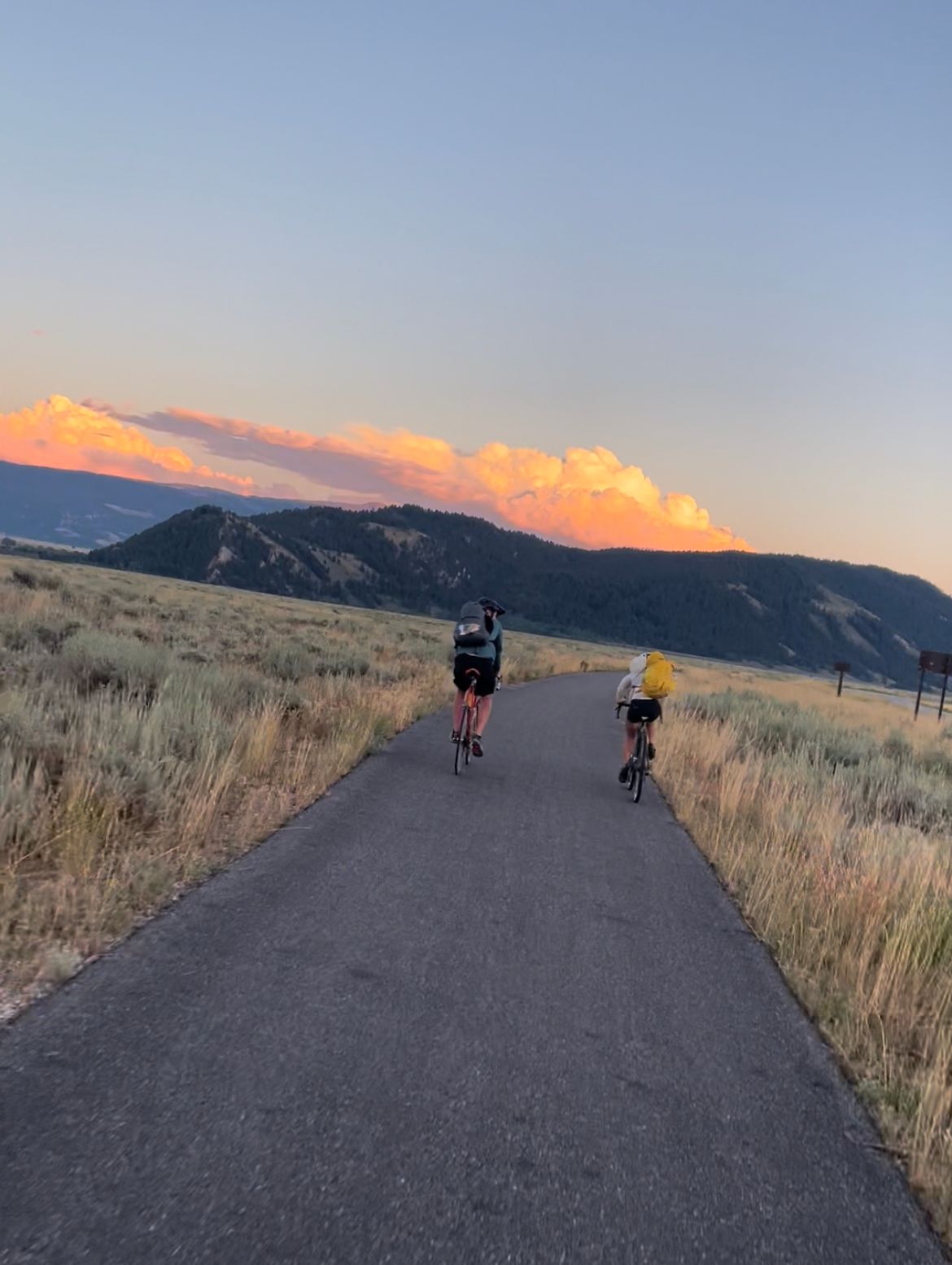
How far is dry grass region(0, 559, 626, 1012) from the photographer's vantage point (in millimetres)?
5012

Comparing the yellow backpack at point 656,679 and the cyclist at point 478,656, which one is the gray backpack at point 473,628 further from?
the yellow backpack at point 656,679

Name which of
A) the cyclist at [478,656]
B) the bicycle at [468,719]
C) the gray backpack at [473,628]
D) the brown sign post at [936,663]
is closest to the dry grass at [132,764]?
the bicycle at [468,719]

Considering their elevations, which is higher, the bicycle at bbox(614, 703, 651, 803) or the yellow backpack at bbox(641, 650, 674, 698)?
the yellow backpack at bbox(641, 650, 674, 698)

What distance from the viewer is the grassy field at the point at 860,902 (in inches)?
166

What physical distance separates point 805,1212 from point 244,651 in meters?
17.2

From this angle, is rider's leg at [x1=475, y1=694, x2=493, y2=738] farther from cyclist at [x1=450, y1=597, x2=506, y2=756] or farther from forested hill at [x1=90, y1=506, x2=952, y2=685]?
forested hill at [x1=90, y1=506, x2=952, y2=685]

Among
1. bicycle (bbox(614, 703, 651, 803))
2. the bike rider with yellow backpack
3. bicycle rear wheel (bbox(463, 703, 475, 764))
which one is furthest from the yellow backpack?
bicycle rear wheel (bbox(463, 703, 475, 764))

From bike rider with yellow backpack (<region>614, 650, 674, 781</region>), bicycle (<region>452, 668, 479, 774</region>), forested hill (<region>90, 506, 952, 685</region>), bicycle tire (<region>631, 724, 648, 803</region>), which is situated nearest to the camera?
bicycle tire (<region>631, 724, 648, 803</region>)

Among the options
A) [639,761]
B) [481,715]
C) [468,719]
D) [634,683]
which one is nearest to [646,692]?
[634,683]

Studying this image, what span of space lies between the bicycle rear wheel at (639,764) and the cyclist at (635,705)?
9 cm

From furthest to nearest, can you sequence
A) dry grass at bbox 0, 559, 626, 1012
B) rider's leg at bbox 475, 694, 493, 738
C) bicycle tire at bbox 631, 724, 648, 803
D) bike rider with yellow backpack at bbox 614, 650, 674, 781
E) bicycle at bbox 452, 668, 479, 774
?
rider's leg at bbox 475, 694, 493, 738, bike rider with yellow backpack at bbox 614, 650, 674, 781, bicycle at bbox 452, 668, 479, 774, bicycle tire at bbox 631, 724, 648, 803, dry grass at bbox 0, 559, 626, 1012

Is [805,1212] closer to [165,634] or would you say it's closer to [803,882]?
[803,882]

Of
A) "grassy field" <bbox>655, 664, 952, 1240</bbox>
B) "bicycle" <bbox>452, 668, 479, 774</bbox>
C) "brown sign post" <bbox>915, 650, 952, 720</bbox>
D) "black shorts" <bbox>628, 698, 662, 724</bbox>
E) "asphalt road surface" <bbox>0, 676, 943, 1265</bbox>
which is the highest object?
"brown sign post" <bbox>915, 650, 952, 720</bbox>

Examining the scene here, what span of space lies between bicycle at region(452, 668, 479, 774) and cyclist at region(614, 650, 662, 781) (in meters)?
1.87
